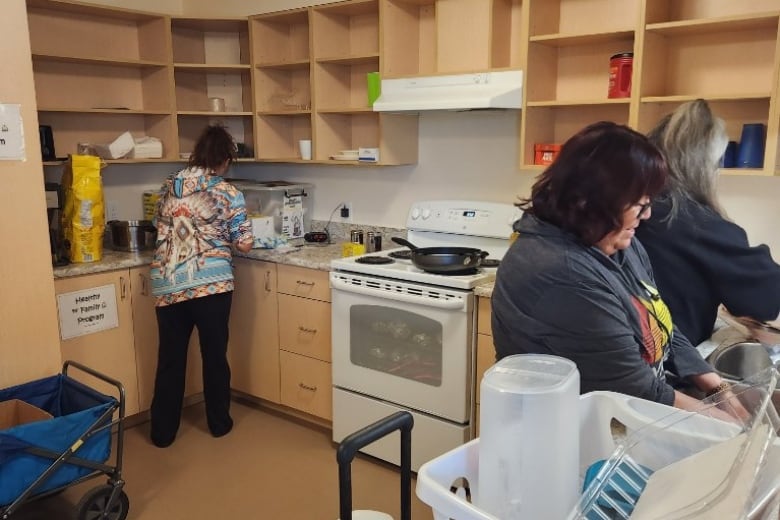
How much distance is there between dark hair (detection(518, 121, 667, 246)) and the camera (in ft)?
4.32

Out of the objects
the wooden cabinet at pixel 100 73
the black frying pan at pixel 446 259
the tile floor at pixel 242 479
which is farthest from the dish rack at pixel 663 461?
the wooden cabinet at pixel 100 73

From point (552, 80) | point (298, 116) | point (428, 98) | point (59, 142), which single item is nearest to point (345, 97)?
point (298, 116)

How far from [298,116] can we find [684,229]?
2698 millimetres

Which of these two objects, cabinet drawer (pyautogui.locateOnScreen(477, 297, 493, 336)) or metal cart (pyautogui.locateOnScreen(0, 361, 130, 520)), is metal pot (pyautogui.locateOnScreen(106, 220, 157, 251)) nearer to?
→ metal cart (pyautogui.locateOnScreen(0, 361, 130, 520))

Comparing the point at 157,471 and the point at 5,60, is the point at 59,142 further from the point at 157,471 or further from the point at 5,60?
the point at 157,471

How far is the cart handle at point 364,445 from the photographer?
1009 millimetres

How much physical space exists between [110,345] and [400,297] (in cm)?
150

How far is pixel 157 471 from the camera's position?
9.78 feet

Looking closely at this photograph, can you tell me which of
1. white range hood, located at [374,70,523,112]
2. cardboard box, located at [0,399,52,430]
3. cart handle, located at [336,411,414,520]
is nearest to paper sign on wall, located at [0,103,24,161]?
cardboard box, located at [0,399,52,430]

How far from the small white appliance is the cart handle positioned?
1.49 m

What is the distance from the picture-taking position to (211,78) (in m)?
4.14

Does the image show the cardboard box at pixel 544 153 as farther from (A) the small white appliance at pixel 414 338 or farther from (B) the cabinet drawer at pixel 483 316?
(B) the cabinet drawer at pixel 483 316

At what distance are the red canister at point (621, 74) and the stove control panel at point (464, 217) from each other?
2.31 feet

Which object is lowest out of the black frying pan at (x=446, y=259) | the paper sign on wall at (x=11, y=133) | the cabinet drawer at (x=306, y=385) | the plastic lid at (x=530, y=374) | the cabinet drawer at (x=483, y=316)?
the cabinet drawer at (x=306, y=385)
